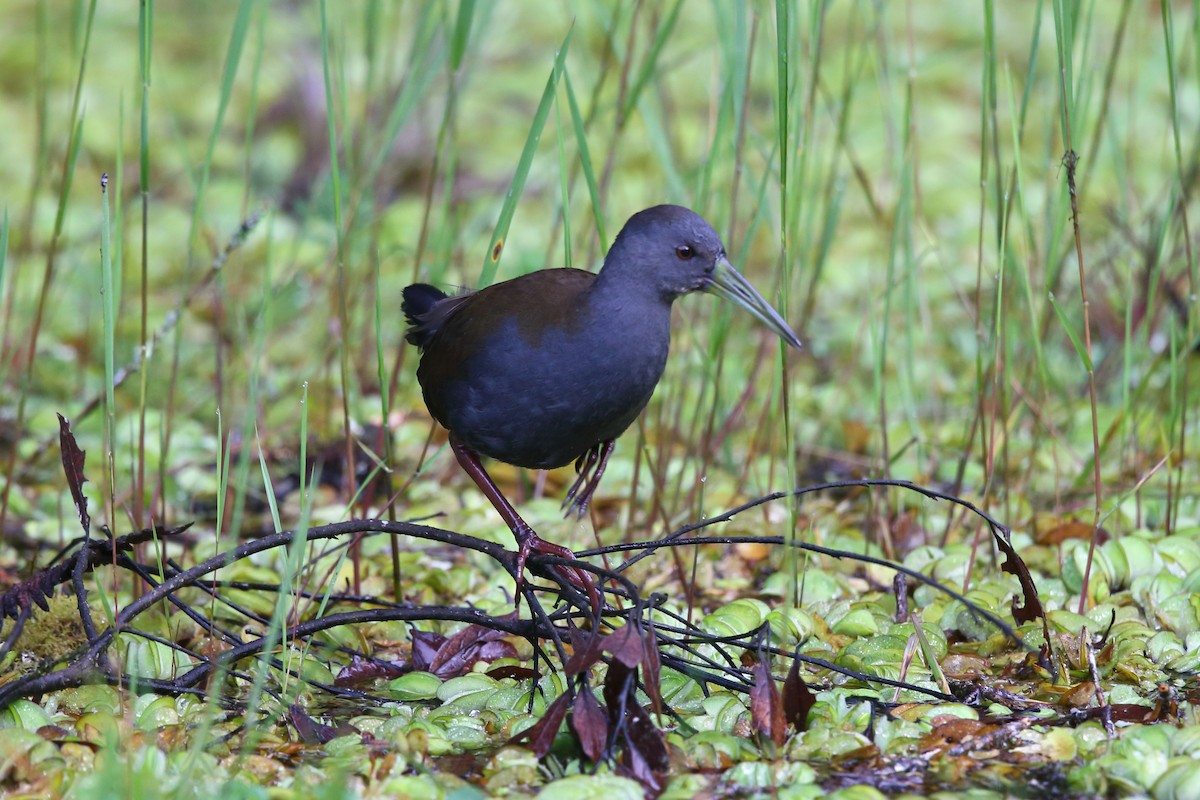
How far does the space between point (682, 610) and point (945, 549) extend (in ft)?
2.18

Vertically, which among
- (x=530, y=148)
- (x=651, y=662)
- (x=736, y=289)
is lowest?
(x=651, y=662)

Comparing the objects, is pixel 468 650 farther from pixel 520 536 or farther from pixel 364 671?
pixel 520 536

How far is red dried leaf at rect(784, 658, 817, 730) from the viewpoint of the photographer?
2.17 meters

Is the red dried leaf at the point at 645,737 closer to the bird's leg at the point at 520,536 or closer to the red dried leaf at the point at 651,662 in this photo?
the red dried leaf at the point at 651,662

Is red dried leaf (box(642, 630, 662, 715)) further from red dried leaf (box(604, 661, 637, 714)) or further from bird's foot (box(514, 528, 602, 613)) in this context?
bird's foot (box(514, 528, 602, 613))

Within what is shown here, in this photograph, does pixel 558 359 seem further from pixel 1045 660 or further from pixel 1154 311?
A: pixel 1154 311

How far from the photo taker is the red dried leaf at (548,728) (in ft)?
6.98

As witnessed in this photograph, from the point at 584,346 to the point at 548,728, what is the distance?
71cm

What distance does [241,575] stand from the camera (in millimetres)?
3148

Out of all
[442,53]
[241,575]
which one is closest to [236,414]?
[241,575]

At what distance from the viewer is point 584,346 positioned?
242 centimetres

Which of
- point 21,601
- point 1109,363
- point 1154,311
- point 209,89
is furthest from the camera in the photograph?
point 209,89

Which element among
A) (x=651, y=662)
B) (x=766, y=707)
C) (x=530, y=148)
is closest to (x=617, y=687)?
(x=651, y=662)

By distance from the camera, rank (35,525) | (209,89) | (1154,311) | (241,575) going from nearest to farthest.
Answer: (241,575) → (35,525) → (1154,311) → (209,89)
